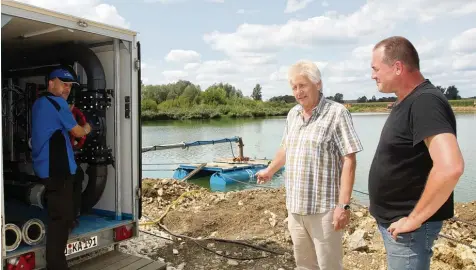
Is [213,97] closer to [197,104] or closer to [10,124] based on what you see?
[197,104]

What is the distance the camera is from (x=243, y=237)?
5316 millimetres

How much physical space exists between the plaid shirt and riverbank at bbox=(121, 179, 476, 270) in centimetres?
170

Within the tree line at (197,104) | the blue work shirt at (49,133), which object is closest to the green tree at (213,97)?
the tree line at (197,104)

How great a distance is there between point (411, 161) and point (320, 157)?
84 centimetres

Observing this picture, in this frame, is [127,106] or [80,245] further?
[127,106]

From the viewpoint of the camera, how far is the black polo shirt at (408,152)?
201cm

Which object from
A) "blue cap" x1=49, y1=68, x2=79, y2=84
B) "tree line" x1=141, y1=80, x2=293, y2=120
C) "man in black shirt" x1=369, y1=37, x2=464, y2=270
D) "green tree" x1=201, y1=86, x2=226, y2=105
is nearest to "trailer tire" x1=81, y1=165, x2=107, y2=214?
"blue cap" x1=49, y1=68, x2=79, y2=84

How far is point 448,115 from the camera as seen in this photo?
2.01m

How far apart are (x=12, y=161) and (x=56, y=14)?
8.46 ft

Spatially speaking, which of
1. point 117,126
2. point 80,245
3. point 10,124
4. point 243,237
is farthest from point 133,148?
point 10,124

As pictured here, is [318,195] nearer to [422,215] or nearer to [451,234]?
[422,215]

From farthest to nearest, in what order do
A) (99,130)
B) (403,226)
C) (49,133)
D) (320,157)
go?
(99,130) < (49,133) < (320,157) < (403,226)

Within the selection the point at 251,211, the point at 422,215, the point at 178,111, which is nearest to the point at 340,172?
the point at 422,215

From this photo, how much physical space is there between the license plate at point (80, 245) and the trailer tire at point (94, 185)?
2.11 feet
